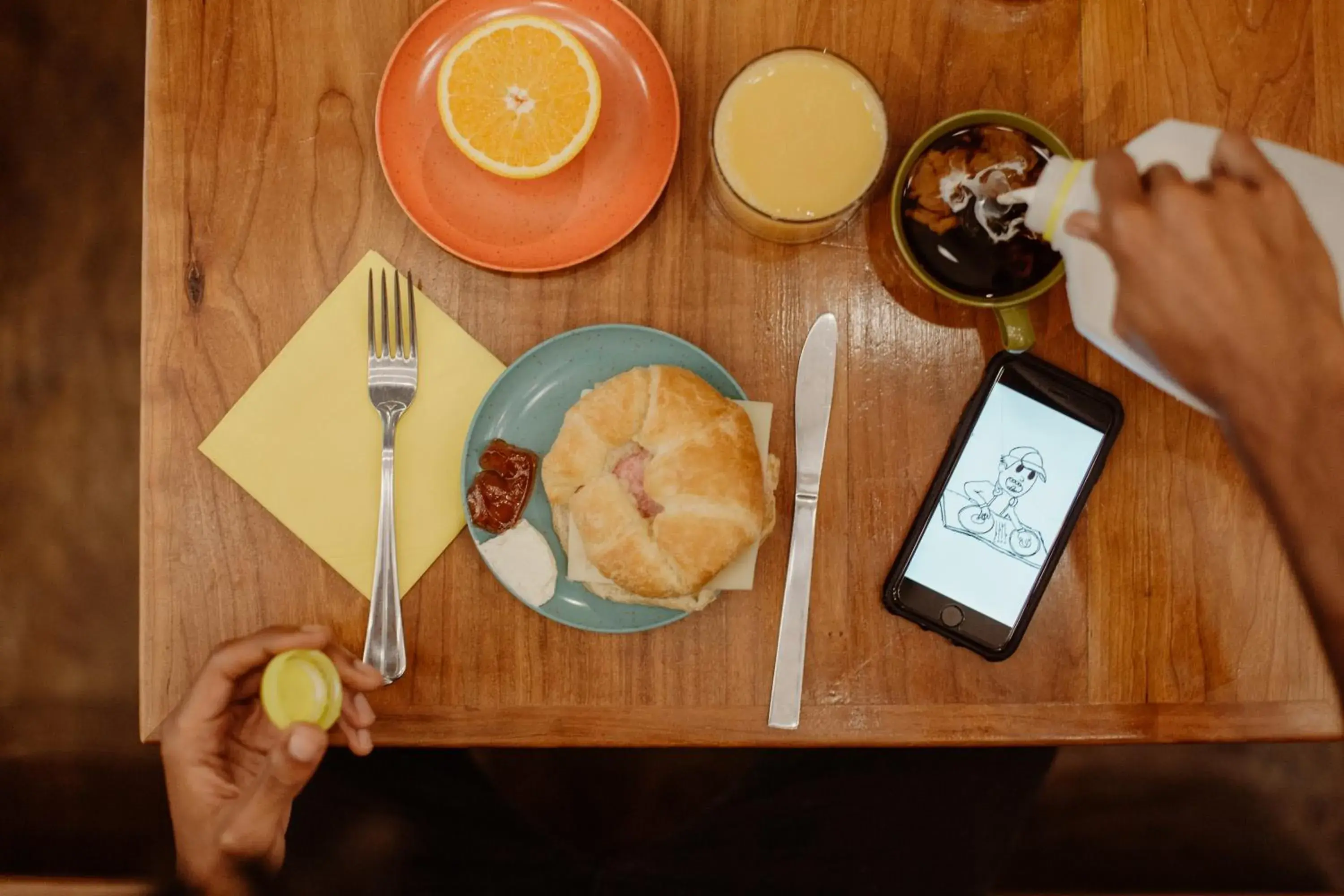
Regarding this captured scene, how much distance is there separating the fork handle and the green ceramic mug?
2.23 feet

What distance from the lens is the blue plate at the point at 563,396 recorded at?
110cm

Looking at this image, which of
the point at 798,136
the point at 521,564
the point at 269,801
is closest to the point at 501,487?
the point at 521,564

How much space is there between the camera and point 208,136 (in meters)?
1.14

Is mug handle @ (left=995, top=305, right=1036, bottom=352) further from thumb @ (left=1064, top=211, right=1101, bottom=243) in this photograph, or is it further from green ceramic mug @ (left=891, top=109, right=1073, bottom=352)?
thumb @ (left=1064, top=211, right=1101, bottom=243)

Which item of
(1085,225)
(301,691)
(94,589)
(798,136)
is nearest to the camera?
(1085,225)

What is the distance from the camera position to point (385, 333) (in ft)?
3.71

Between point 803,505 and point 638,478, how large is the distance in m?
0.20

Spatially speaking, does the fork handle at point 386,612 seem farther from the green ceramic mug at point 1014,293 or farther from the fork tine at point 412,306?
the green ceramic mug at point 1014,293

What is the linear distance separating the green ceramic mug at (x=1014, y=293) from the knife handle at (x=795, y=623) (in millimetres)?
286

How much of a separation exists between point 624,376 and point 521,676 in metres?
0.38

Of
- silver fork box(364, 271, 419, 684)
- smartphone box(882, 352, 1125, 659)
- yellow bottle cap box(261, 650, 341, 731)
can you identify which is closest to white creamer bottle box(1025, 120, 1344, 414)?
smartphone box(882, 352, 1125, 659)

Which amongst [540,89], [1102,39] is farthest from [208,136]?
[1102,39]

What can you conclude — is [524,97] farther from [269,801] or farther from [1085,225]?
[269,801]

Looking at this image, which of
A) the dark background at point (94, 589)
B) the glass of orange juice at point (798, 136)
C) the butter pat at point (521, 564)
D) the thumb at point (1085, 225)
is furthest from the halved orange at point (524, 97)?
the dark background at point (94, 589)
